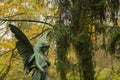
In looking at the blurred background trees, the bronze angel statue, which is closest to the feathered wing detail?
the bronze angel statue

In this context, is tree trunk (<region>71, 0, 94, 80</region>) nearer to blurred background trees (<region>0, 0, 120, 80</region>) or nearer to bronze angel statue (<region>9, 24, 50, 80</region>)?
blurred background trees (<region>0, 0, 120, 80</region>)

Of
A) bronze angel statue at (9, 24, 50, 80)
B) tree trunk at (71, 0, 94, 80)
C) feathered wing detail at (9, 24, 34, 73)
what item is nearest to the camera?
bronze angel statue at (9, 24, 50, 80)

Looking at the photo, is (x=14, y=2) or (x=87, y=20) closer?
(x=87, y=20)

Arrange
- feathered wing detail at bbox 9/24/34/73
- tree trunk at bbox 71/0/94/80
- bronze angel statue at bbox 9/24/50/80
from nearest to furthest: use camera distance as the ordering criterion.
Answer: bronze angel statue at bbox 9/24/50/80 → feathered wing detail at bbox 9/24/34/73 → tree trunk at bbox 71/0/94/80

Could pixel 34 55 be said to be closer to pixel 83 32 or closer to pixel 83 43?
pixel 83 32

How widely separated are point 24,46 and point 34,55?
274 millimetres

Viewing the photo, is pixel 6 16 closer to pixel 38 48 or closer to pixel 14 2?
pixel 14 2

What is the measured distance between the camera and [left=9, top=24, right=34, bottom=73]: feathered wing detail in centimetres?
545

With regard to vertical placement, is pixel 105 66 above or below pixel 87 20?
below

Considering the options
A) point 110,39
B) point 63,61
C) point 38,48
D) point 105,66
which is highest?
point 38,48

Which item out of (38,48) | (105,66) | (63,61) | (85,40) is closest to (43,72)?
(38,48)

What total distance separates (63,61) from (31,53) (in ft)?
→ 14.4

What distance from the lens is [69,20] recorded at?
9.88m

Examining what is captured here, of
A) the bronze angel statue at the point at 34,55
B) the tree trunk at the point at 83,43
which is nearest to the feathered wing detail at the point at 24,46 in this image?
the bronze angel statue at the point at 34,55
